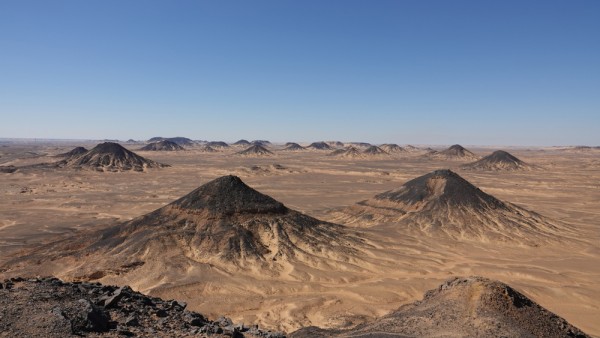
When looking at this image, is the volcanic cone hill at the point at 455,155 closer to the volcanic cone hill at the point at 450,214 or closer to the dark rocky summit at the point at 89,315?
the volcanic cone hill at the point at 450,214

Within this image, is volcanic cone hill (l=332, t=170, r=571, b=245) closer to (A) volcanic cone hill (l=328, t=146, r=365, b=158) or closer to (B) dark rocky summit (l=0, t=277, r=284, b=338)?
(B) dark rocky summit (l=0, t=277, r=284, b=338)

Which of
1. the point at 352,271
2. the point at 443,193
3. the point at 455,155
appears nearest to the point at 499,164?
the point at 455,155

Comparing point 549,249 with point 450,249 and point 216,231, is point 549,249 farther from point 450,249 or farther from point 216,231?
point 216,231

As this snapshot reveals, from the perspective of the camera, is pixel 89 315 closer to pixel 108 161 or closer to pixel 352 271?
pixel 352 271

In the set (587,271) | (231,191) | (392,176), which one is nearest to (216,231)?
(231,191)

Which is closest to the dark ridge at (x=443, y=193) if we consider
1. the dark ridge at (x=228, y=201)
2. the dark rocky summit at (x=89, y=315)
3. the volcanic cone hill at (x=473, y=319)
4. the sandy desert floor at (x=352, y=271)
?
the sandy desert floor at (x=352, y=271)
